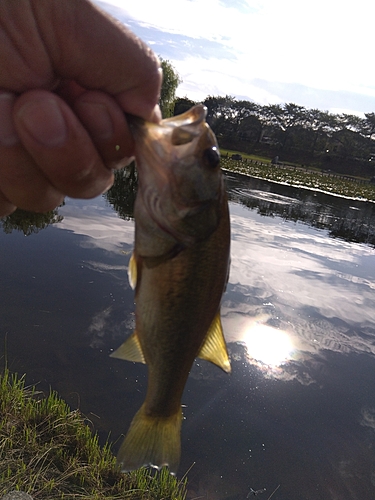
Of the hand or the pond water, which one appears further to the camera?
the pond water

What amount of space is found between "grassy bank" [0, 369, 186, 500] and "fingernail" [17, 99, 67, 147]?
3.87m

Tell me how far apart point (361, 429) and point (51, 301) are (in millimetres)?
6860

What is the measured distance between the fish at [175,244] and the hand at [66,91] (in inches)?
7.6

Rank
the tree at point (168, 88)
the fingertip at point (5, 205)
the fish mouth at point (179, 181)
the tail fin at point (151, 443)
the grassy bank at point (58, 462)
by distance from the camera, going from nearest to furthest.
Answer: the fish mouth at point (179, 181), the tail fin at point (151, 443), the fingertip at point (5, 205), the grassy bank at point (58, 462), the tree at point (168, 88)

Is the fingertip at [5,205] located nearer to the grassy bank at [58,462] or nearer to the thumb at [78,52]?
the thumb at [78,52]

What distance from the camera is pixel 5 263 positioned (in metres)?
10.5

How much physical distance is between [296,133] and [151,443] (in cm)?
9676

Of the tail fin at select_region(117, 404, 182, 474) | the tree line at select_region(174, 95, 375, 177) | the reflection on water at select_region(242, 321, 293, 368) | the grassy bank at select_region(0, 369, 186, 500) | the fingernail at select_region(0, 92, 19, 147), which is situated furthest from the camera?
the tree line at select_region(174, 95, 375, 177)

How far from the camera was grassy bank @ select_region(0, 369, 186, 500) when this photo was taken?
14.8ft

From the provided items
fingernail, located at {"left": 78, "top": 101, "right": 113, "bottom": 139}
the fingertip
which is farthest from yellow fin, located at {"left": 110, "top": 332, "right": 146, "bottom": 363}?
the fingertip

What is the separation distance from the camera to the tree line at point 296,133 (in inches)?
3435

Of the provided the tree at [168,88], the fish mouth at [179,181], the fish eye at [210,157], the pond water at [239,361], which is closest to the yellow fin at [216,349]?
the fish mouth at [179,181]

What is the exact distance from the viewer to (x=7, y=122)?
2.14 meters

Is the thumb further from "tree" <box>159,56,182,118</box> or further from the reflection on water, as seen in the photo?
"tree" <box>159,56,182,118</box>
